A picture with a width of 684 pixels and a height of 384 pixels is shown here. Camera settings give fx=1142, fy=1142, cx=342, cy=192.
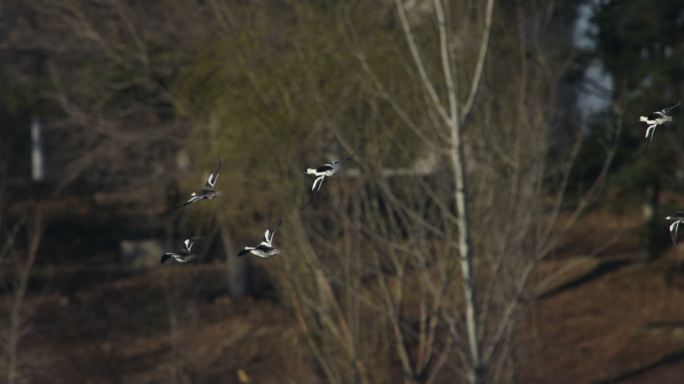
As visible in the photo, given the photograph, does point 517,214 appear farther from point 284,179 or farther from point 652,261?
point 652,261

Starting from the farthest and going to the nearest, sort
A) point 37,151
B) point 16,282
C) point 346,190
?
point 37,151
point 16,282
point 346,190

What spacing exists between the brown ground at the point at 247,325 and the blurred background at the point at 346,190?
0.05m

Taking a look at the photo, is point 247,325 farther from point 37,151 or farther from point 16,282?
point 37,151

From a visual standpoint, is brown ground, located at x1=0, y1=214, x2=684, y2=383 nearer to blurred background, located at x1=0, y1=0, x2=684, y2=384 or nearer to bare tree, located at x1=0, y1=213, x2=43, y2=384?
blurred background, located at x1=0, y1=0, x2=684, y2=384

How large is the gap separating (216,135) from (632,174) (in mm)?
5972

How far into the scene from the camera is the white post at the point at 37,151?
22.0 metres

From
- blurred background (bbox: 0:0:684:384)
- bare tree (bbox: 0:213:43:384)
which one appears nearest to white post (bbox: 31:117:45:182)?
blurred background (bbox: 0:0:684:384)

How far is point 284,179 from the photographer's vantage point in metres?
10.6

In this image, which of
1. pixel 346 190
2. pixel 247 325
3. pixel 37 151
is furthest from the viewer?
pixel 37 151

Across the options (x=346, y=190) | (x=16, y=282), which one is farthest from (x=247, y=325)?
(x=346, y=190)

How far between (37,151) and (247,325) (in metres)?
6.90

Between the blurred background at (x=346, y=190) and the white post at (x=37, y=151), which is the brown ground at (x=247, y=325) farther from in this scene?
the white post at (x=37, y=151)

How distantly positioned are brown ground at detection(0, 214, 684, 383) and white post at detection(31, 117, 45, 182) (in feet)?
8.85

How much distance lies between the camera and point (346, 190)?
10.1 m
